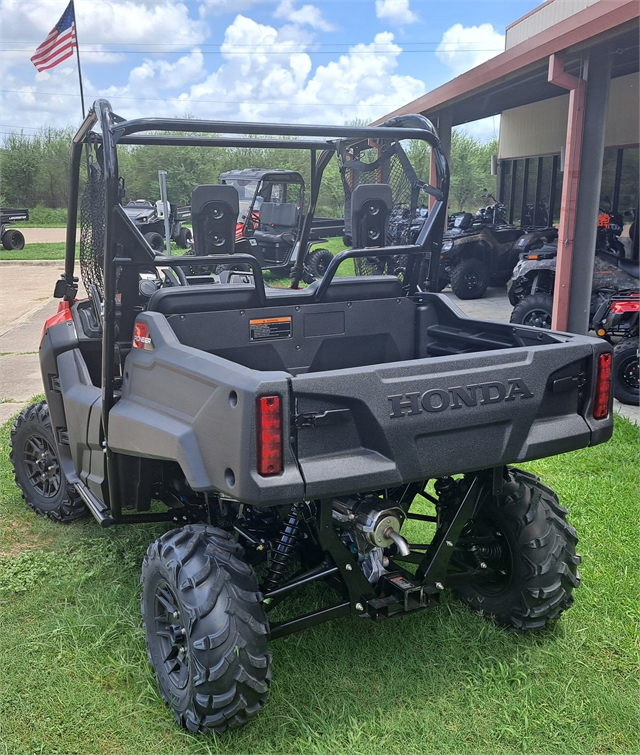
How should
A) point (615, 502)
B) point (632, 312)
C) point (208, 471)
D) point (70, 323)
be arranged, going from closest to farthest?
point (208, 471) < point (70, 323) < point (615, 502) < point (632, 312)

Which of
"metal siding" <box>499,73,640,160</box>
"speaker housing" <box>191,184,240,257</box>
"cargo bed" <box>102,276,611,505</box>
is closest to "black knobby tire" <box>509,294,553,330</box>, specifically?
"cargo bed" <box>102,276,611,505</box>

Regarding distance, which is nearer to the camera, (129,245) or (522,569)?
(129,245)

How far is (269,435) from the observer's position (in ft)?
7.52

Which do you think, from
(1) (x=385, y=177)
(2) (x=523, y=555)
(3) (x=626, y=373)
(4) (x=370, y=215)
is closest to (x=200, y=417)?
(4) (x=370, y=215)

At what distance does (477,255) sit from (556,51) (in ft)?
18.6

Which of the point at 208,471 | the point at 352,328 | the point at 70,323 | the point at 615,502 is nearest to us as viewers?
the point at 208,471

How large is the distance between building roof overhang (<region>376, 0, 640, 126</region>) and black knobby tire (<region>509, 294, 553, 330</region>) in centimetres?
235

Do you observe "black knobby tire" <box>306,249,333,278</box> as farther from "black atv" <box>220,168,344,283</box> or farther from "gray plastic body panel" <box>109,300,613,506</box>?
"gray plastic body panel" <box>109,300,613,506</box>

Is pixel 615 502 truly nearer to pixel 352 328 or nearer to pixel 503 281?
pixel 352 328

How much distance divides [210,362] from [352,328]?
1060 millimetres

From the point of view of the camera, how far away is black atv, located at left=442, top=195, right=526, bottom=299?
12.8 meters

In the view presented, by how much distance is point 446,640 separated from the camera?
3.18 m

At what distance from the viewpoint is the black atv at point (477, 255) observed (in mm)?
12766

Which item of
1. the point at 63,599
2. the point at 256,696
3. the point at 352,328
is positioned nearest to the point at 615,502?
the point at 352,328
